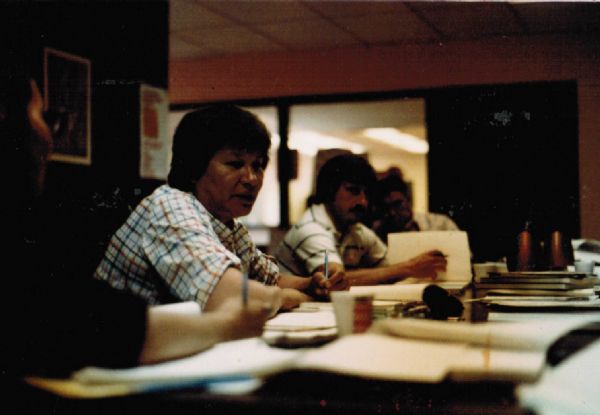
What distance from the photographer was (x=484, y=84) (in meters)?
6.16

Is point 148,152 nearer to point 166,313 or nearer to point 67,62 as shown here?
point 67,62

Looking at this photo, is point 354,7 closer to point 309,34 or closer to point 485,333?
point 309,34

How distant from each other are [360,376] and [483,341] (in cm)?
21

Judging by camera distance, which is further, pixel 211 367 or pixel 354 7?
pixel 354 7

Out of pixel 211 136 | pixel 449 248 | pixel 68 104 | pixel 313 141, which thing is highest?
pixel 313 141

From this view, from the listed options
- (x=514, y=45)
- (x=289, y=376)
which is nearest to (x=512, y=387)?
(x=289, y=376)

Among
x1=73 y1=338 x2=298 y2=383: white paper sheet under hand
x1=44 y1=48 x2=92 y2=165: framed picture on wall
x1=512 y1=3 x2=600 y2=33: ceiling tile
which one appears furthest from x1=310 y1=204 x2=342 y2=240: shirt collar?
x1=512 y1=3 x2=600 y2=33: ceiling tile

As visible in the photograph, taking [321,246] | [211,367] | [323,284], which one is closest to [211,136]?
[323,284]

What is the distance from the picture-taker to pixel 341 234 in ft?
10.7

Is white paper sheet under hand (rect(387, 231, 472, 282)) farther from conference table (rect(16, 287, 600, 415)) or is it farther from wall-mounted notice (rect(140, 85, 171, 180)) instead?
conference table (rect(16, 287, 600, 415))

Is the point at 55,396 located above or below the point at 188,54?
below

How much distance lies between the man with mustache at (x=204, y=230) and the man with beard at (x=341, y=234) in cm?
70

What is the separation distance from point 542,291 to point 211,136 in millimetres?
992

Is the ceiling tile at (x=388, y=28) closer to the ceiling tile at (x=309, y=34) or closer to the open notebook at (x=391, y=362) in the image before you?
the ceiling tile at (x=309, y=34)
